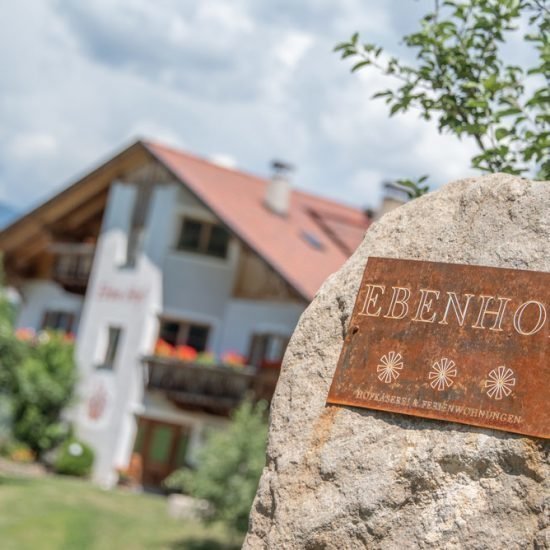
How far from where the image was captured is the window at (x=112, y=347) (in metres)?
29.2

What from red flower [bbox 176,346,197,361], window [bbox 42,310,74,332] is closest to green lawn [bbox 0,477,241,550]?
red flower [bbox 176,346,197,361]

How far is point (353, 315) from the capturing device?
5.95 m

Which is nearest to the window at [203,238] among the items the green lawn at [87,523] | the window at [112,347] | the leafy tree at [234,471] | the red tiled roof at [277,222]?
the red tiled roof at [277,222]

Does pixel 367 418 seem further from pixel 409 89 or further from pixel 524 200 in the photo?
pixel 409 89

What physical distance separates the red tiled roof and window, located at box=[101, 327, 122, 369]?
4.69m

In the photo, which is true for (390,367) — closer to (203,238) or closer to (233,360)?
(233,360)

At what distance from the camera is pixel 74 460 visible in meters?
27.7

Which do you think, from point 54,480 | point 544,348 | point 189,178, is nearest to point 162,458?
point 54,480

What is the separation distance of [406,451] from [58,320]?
2936 cm

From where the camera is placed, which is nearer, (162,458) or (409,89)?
(409,89)

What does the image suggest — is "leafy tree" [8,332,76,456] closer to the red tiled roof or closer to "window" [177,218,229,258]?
"window" [177,218,229,258]

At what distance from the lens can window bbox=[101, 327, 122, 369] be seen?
29.2 m

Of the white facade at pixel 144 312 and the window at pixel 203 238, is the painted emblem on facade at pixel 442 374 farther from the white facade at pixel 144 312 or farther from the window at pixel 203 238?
the window at pixel 203 238

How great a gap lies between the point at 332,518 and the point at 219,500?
1517cm
